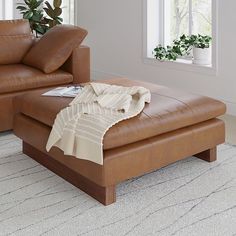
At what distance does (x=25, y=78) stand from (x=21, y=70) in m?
0.18

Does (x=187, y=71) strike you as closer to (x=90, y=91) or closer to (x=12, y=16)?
(x=90, y=91)

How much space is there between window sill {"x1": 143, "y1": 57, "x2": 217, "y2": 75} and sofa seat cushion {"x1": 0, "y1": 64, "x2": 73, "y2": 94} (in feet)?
4.01

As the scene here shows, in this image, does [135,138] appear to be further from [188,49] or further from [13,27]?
[188,49]

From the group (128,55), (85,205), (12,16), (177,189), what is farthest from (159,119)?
(12,16)

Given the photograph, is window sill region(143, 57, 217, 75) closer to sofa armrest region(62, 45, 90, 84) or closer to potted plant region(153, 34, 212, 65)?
potted plant region(153, 34, 212, 65)

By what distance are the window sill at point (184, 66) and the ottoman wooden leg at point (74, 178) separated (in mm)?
1977

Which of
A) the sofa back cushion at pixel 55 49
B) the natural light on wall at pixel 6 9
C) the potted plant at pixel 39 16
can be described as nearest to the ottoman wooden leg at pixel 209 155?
the sofa back cushion at pixel 55 49

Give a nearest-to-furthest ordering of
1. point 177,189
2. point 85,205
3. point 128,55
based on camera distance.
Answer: point 85,205 → point 177,189 → point 128,55

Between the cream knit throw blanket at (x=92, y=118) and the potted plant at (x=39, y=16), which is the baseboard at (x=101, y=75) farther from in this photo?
the cream knit throw blanket at (x=92, y=118)

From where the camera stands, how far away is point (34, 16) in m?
5.48

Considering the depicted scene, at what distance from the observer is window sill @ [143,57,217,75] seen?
411 centimetres

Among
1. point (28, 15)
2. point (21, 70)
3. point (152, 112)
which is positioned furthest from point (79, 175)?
point (28, 15)

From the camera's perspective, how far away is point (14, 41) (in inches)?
158

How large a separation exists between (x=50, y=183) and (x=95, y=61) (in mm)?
3290
